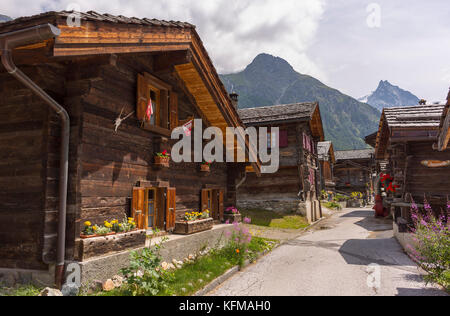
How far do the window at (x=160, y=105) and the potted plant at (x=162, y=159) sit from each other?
0.58 m

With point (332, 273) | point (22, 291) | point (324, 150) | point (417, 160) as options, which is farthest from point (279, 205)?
point (324, 150)

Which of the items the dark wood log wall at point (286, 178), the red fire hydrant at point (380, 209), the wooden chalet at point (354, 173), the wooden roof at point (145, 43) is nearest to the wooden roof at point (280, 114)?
the dark wood log wall at point (286, 178)

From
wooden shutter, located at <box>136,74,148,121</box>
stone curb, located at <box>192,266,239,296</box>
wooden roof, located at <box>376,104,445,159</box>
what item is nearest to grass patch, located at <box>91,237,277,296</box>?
stone curb, located at <box>192,266,239,296</box>

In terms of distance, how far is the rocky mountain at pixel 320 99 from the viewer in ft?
535

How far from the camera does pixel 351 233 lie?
1444 cm

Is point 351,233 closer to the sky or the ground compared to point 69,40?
closer to the ground

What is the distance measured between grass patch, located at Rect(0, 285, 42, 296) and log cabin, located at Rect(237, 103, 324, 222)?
48.8ft

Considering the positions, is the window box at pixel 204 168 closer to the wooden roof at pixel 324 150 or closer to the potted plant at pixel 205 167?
the potted plant at pixel 205 167

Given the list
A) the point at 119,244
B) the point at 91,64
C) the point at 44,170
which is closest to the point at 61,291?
the point at 119,244

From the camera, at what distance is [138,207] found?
690cm

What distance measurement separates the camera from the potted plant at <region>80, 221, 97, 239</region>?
211 inches
